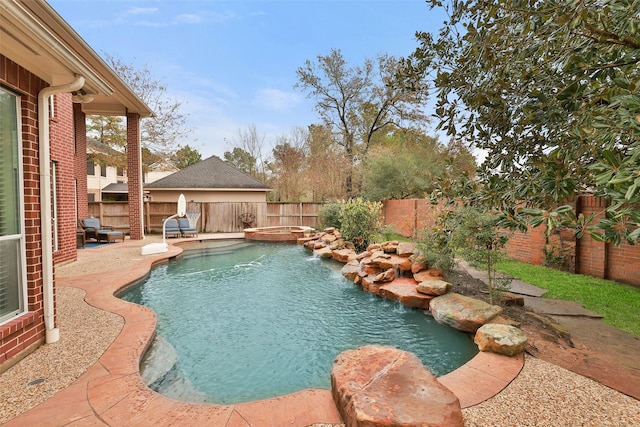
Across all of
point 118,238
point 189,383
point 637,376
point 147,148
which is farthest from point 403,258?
Result: point 147,148

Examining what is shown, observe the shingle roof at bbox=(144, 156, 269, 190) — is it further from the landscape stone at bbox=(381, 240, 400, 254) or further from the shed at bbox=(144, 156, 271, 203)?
the landscape stone at bbox=(381, 240, 400, 254)

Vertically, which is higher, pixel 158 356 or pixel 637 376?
pixel 637 376

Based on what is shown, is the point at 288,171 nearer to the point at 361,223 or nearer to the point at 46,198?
the point at 361,223

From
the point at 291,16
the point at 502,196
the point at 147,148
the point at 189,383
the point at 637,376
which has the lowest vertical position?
the point at 189,383

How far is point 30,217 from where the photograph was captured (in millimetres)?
2955

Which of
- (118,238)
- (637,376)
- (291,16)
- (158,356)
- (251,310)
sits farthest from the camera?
(118,238)

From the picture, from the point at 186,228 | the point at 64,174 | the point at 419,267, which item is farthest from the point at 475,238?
the point at 186,228

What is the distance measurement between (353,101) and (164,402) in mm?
20286

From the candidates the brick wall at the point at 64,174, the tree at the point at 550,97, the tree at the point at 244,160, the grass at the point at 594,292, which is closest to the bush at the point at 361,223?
the grass at the point at 594,292

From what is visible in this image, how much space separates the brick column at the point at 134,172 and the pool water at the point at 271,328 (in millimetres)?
5213

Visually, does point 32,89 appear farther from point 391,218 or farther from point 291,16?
point 391,218

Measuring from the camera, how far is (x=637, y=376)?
101 inches

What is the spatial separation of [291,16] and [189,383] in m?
10.7

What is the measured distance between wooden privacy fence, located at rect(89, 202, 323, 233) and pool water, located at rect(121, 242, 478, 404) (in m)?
8.57
